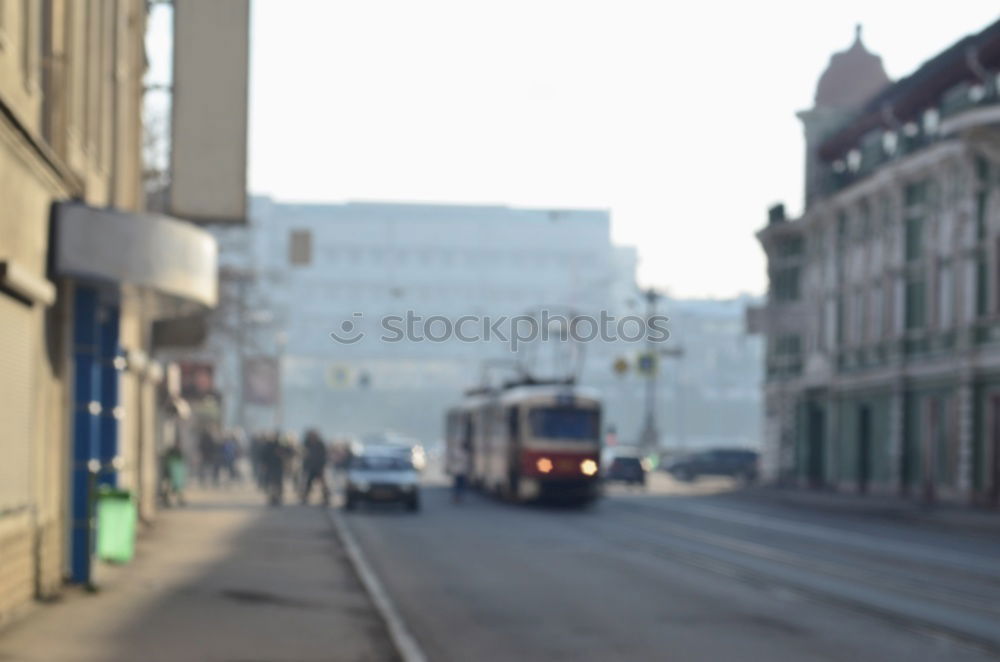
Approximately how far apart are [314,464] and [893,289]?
19529 millimetres

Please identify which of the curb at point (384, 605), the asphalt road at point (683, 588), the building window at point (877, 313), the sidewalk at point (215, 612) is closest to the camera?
the sidewalk at point (215, 612)

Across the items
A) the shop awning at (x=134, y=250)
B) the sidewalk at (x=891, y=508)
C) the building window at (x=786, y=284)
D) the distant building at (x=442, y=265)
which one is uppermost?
the distant building at (x=442, y=265)

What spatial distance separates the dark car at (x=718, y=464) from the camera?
8138cm

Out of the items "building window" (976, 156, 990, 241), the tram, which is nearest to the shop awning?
the tram

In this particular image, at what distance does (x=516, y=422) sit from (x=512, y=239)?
365ft

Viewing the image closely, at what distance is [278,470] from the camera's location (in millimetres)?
44750

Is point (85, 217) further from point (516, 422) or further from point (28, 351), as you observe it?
point (516, 422)

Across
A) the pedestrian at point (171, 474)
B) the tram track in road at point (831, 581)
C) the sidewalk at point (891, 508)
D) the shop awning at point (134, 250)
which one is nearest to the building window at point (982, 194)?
the sidewalk at point (891, 508)

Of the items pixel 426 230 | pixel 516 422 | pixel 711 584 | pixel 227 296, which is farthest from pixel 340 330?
pixel 711 584

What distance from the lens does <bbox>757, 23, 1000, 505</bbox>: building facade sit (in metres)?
48.8

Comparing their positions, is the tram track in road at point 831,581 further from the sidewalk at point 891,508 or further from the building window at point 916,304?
the building window at point 916,304

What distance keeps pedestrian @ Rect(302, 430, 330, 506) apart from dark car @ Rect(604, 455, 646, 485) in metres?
22.7

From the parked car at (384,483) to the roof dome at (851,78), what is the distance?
31.4 meters

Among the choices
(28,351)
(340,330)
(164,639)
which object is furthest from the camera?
(340,330)
